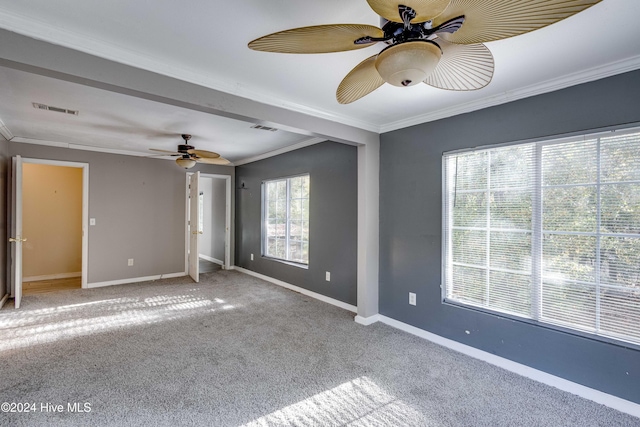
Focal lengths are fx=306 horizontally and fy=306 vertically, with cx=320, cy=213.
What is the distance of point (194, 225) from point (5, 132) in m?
2.79

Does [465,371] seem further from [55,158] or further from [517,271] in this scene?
[55,158]

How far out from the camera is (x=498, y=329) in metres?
2.65

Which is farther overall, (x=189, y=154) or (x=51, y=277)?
(x=51, y=277)

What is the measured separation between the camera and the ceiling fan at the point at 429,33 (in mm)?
1054

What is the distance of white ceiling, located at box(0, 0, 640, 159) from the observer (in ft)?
5.32

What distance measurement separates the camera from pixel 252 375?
95.2 inches

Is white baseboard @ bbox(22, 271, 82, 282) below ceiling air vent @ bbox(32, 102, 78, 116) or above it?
below

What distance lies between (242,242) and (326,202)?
2779 mm

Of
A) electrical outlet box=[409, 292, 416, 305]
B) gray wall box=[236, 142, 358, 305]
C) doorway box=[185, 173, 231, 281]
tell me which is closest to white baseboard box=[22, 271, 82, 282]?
doorway box=[185, 173, 231, 281]

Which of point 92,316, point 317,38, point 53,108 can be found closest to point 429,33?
point 317,38

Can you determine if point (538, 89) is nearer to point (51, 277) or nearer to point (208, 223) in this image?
point (208, 223)

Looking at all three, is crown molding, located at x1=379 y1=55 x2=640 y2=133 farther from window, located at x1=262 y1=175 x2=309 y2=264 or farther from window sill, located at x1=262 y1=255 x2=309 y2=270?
window sill, located at x1=262 y1=255 x2=309 y2=270

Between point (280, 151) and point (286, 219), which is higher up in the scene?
point (280, 151)

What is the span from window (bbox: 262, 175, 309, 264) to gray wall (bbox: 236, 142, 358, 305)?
0.17 m
